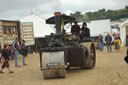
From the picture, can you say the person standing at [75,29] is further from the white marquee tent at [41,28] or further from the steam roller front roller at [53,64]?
the white marquee tent at [41,28]

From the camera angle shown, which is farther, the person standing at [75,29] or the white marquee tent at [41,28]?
the white marquee tent at [41,28]

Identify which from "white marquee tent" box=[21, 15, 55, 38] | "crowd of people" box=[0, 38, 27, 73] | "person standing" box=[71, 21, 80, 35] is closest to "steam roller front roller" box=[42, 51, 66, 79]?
"person standing" box=[71, 21, 80, 35]

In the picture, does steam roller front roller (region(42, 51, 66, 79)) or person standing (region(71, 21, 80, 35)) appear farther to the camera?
person standing (region(71, 21, 80, 35))

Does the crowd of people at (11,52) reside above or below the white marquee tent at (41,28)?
below

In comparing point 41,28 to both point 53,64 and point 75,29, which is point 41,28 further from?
point 53,64

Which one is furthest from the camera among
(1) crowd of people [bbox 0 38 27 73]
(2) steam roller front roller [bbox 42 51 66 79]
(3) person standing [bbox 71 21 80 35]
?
(1) crowd of people [bbox 0 38 27 73]

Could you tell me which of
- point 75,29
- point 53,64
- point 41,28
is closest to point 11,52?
point 41,28

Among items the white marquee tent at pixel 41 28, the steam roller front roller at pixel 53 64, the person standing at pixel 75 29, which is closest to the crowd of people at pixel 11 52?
the person standing at pixel 75 29

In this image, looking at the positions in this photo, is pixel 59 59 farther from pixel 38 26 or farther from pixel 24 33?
pixel 38 26

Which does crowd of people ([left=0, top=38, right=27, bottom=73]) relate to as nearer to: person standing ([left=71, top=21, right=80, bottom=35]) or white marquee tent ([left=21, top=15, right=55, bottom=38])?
person standing ([left=71, top=21, right=80, bottom=35])

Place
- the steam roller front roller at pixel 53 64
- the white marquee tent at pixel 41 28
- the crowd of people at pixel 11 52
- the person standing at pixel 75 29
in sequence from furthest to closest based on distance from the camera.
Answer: the white marquee tent at pixel 41 28 → the crowd of people at pixel 11 52 → the person standing at pixel 75 29 → the steam roller front roller at pixel 53 64

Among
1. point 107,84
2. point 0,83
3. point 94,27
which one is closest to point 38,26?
point 94,27

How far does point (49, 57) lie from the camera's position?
8.69 meters

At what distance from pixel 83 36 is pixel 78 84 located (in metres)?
4.22
